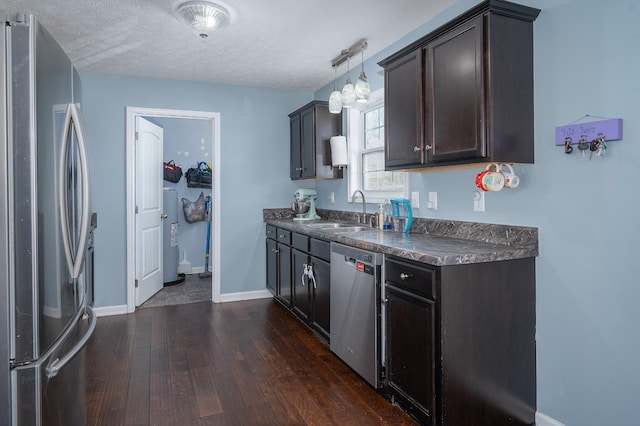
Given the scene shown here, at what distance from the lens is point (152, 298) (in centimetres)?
467

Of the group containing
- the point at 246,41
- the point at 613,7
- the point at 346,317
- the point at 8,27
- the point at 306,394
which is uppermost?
the point at 246,41

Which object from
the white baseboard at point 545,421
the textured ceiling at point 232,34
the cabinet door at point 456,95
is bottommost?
the white baseboard at point 545,421

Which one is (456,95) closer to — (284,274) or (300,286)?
(300,286)

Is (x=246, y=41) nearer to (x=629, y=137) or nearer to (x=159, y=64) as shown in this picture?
(x=159, y=64)

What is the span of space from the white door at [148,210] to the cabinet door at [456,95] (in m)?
3.17

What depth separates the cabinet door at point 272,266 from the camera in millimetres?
4262

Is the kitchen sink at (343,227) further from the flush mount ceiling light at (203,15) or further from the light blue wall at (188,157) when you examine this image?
the light blue wall at (188,157)

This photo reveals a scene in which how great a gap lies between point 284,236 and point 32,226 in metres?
2.75

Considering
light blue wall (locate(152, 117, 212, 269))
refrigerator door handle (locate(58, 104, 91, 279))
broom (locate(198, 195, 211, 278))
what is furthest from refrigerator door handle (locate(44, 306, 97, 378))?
light blue wall (locate(152, 117, 212, 269))

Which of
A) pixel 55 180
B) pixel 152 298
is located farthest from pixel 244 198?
pixel 55 180

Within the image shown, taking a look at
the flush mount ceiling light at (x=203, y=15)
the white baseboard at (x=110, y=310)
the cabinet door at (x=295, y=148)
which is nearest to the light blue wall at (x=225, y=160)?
the white baseboard at (x=110, y=310)

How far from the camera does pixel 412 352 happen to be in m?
2.06

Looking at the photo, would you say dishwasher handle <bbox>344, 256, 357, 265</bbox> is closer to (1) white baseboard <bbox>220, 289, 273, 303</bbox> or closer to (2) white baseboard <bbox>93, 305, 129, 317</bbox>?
(1) white baseboard <bbox>220, 289, 273, 303</bbox>

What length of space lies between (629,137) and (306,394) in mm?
2061
